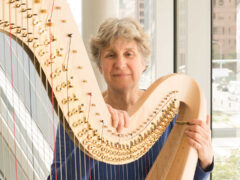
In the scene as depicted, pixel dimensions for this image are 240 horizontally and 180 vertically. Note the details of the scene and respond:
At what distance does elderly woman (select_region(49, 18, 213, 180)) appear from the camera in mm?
1254

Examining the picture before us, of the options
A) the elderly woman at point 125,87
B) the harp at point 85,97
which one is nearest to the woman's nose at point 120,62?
the elderly woman at point 125,87

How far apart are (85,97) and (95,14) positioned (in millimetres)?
1990

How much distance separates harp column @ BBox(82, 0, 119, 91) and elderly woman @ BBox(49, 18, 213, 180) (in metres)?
1.21

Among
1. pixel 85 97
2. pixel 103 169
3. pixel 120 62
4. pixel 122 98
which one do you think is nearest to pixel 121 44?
pixel 120 62

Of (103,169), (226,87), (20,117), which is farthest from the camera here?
(226,87)

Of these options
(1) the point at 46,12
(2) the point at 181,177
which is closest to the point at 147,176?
(2) the point at 181,177

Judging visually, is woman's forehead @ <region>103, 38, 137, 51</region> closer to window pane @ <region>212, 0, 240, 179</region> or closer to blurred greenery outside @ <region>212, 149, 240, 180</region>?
window pane @ <region>212, 0, 240, 179</region>

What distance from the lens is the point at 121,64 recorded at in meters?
1.42

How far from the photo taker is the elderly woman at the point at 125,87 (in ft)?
4.11

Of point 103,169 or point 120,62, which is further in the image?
point 120,62

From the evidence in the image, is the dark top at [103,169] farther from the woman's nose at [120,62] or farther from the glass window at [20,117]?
the woman's nose at [120,62]

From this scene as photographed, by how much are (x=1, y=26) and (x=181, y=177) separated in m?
0.79

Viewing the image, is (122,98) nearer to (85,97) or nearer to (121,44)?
(121,44)

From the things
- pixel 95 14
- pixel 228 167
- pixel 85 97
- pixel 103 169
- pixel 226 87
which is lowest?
pixel 228 167
